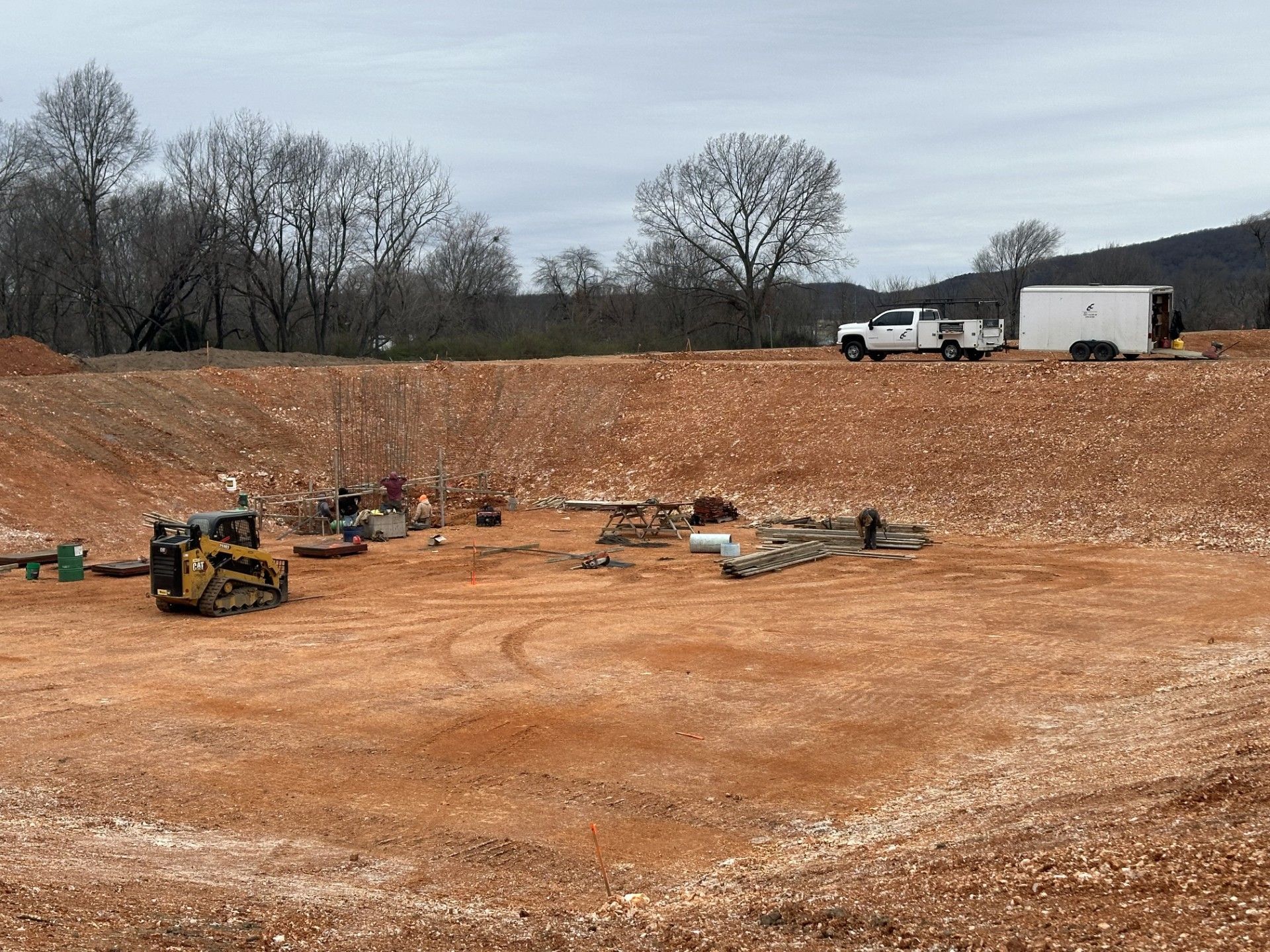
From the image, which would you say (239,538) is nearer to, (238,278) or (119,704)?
(119,704)

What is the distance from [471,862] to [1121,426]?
2498 cm

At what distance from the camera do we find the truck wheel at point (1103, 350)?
118 ft

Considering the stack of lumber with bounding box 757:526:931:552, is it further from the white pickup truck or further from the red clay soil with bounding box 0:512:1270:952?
the white pickup truck

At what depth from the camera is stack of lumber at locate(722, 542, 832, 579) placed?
887 inches

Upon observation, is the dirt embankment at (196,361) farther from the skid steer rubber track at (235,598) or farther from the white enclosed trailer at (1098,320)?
the white enclosed trailer at (1098,320)

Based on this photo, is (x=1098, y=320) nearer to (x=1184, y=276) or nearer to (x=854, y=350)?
(x=854, y=350)

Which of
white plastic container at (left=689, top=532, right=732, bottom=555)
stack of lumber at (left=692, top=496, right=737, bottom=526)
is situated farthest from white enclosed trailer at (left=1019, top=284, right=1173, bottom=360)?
white plastic container at (left=689, top=532, right=732, bottom=555)

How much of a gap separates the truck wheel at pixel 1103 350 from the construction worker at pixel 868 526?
15.0 meters

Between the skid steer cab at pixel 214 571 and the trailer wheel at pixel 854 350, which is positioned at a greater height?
the trailer wheel at pixel 854 350

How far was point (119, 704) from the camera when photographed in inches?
553

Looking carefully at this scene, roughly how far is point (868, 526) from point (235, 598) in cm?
1284

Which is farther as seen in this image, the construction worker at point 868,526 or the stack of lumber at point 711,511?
the stack of lumber at point 711,511

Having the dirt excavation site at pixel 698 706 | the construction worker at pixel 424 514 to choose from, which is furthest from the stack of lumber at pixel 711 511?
the construction worker at pixel 424 514

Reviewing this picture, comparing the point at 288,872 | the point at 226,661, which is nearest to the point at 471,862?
the point at 288,872
